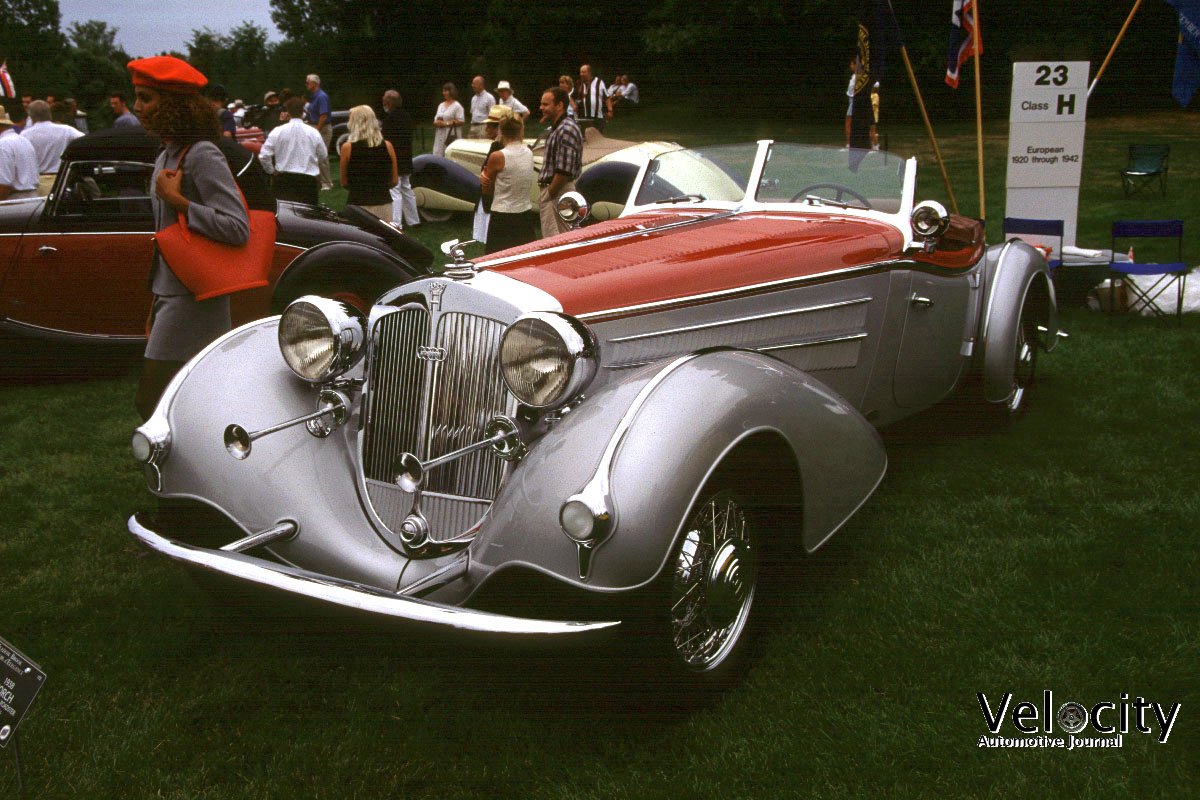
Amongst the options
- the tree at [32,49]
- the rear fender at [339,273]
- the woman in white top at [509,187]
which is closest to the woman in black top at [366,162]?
the woman in white top at [509,187]

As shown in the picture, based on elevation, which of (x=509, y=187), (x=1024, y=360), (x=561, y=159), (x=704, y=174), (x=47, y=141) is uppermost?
(x=47, y=141)

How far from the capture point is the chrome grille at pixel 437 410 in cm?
320

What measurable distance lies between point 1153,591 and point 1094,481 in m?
1.23

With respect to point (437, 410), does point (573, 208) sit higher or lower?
higher

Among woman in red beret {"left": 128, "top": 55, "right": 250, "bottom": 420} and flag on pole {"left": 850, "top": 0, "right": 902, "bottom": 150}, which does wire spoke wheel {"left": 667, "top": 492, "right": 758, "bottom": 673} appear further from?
flag on pole {"left": 850, "top": 0, "right": 902, "bottom": 150}

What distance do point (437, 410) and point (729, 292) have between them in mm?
1234

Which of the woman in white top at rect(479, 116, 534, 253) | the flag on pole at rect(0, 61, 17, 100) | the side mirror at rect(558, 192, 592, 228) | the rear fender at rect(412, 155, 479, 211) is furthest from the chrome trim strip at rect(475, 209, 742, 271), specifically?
the flag on pole at rect(0, 61, 17, 100)

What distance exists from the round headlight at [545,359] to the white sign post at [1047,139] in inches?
313

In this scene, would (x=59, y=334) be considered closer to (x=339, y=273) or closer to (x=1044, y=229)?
(x=339, y=273)

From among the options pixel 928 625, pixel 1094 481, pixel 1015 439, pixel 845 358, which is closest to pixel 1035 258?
pixel 1015 439

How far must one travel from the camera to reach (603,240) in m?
4.12

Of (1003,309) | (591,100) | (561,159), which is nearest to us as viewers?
(1003,309)

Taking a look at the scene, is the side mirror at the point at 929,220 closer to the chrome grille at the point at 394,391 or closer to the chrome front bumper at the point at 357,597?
the chrome grille at the point at 394,391

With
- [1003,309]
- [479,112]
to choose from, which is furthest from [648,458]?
[479,112]
